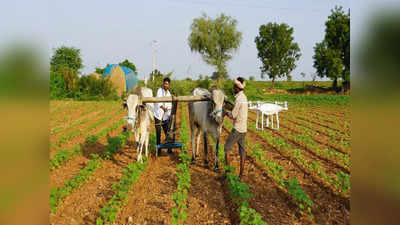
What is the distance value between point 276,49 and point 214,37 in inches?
473

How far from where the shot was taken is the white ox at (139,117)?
7.02 m

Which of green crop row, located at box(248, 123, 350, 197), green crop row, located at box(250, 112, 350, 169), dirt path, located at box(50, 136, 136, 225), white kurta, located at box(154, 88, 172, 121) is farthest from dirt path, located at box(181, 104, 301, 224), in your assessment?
green crop row, located at box(250, 112, 350, 169)

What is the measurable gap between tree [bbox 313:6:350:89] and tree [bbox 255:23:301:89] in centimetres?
684

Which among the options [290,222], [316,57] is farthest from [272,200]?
[316,57]

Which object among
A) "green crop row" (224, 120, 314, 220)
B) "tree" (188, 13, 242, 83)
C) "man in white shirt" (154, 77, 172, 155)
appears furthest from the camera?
"tree" (188, 13, 242, 83)

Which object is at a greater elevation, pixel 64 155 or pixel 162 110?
pixel 162 110

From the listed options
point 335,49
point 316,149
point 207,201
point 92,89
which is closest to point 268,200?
point 207,201

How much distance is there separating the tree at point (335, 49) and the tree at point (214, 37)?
14400 millimetres

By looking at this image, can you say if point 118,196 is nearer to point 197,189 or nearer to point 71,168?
point 197,189

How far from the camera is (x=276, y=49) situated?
5209cm

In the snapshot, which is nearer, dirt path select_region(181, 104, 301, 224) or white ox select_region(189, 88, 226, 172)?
dirt path select_region(181, 104, 301, 224)

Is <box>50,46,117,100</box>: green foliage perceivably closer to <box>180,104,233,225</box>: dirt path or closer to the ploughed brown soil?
the ploughed brown soil

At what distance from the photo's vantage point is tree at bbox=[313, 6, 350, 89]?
35406 millimetres

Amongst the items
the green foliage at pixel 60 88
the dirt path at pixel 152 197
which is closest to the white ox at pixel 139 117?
the dirt path at pixel 152 197
